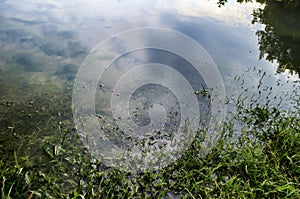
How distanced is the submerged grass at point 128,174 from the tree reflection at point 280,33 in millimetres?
4148

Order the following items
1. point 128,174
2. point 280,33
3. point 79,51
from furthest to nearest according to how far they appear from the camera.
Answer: point 280,33 < point 79,51 < point 128,174

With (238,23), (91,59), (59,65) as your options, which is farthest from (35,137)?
(238,23)

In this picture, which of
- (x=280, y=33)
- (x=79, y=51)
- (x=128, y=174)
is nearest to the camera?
(x=128, y=174)

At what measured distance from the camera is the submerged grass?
310 centimetres

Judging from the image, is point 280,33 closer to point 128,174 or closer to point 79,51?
point 79,51

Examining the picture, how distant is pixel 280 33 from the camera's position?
33.5ft

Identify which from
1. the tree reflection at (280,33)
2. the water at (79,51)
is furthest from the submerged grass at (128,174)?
the tree reflection at (280,33)

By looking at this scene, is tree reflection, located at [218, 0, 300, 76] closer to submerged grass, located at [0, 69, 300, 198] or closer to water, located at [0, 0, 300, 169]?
water, located at [0, 0, 300, 169]

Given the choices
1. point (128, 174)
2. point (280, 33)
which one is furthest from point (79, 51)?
point (280, 33)

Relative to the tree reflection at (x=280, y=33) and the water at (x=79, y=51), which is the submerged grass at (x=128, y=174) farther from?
the tree reflection at (x=280, y=33)

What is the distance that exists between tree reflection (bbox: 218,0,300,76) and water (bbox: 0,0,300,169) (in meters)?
0.06

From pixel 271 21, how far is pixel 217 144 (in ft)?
31.4

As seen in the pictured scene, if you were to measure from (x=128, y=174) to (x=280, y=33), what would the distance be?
30.4ft

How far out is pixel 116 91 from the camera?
5355 mm
